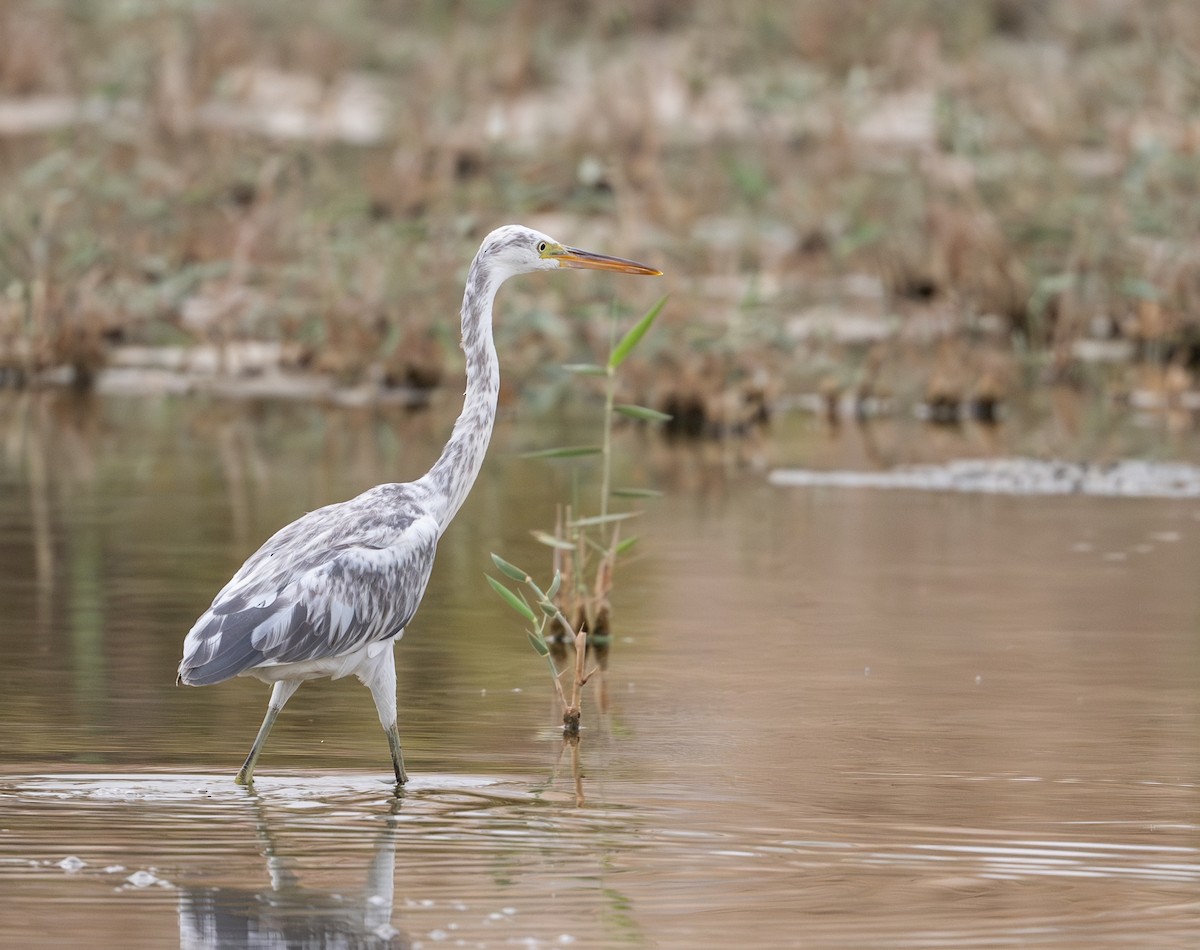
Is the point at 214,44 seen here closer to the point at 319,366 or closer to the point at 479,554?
the point at 319,366

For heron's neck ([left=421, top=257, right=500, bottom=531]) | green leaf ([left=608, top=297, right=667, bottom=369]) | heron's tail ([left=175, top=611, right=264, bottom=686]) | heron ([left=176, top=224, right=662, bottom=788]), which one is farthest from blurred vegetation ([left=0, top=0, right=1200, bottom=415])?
heron's tail ([left=175, top=611, right=264, bottom=686])

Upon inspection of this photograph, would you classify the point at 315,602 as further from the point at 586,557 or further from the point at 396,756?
the point at 586,557

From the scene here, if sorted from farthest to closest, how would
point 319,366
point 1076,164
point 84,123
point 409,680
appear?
1. point 1076,164
2. point 84,123
3. point 319,366
4. point 409,680

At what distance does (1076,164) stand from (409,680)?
19.7 meters

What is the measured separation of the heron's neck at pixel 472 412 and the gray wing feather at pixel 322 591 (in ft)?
0.48

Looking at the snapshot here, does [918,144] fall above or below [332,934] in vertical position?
above

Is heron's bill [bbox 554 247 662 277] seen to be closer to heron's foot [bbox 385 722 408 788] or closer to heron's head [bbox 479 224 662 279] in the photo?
heron's head [bbox 479 224 662 279]

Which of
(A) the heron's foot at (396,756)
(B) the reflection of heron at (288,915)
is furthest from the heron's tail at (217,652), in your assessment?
(B) the reflection of heron at (288,915)

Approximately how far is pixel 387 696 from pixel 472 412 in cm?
98

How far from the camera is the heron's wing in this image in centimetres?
720

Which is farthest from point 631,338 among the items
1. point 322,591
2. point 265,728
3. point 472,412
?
point 265,728

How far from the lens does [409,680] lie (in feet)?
30.6

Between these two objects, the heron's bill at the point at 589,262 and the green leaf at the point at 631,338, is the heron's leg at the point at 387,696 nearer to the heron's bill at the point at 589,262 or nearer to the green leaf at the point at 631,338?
the heron's bill at the point at 589,262

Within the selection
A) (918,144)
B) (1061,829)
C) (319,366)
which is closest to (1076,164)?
(918,144)
